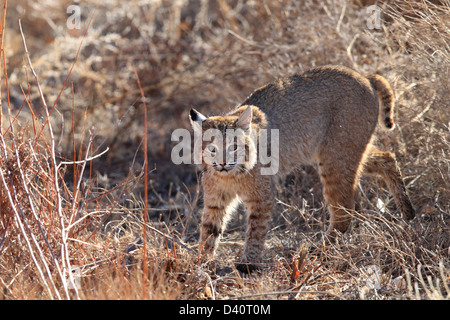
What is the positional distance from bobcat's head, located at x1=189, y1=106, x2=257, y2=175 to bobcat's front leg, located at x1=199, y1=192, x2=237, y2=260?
0.32 metres

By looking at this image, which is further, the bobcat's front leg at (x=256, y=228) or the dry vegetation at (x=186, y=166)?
the bobcat's front leg at (x=256, y=228)

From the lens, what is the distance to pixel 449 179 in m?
4.83

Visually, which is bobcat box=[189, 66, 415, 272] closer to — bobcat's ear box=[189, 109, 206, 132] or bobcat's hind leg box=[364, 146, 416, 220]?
bobcat's hind leg box=[364, 146, 416, 220]

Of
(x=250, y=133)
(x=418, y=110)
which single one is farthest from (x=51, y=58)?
(x=418, y=110)

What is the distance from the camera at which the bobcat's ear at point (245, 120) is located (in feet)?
14.7

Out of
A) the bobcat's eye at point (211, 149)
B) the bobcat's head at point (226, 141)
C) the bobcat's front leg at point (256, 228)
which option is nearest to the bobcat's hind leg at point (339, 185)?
the bobcat's front leg at point (256, 228)

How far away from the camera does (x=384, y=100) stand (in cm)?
540

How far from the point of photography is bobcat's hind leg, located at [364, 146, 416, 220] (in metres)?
5.13

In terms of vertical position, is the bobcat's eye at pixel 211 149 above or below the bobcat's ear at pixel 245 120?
below

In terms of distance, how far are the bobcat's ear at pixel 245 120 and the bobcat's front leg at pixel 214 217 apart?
24.9 inches

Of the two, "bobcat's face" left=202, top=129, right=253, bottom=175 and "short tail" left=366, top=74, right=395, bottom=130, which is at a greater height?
"bobcat's face" left=202, top=129, right=253, bottom=175

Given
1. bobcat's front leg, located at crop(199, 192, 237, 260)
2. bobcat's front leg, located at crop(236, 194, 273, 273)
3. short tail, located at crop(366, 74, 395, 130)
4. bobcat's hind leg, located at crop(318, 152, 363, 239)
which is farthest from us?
short tail, located at crop(366, 74, 395, 130)

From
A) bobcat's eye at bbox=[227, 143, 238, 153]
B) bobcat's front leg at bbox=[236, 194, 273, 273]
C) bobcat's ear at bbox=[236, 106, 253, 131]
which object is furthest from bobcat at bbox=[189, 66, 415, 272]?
bobcat's eye at bbox=[227, 143, 238, 153]

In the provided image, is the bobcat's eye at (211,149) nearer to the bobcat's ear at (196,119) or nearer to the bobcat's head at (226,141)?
the bobcat's head at (226,141)
